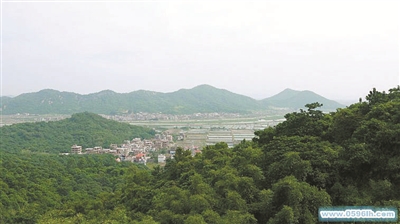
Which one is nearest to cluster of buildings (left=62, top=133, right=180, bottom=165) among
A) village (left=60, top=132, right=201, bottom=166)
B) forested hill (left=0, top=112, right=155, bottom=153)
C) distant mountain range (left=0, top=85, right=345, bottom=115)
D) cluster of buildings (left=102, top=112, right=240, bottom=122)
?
village (left=60, top=132, right=201, bottom=166)

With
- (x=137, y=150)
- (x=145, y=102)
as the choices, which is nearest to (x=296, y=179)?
(x=137, y=150)

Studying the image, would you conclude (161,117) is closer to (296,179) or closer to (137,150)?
(137,150)

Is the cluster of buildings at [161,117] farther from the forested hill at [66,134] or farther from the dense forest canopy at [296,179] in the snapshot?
the dense forest canopy at [296,179]

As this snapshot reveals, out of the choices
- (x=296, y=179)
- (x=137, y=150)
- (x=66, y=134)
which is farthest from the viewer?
(x=66, y=134)

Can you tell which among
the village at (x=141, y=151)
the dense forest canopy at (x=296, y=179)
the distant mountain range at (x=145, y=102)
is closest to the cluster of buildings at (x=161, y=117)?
the distant mountain range at (x=145, y=102)

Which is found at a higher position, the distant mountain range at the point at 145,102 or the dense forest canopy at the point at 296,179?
the distant mountain range at the point at 145,102

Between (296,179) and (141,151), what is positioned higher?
(296,179)
